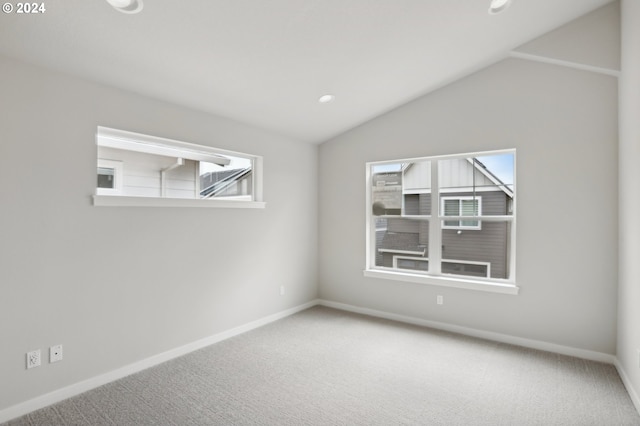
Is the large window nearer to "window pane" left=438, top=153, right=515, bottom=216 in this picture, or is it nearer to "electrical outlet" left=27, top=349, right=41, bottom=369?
"window pane" left=438, top=153, right=515, bottom=216

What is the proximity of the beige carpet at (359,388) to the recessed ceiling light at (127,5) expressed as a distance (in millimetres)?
2560

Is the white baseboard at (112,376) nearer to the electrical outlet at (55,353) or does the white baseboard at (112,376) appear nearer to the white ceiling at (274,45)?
the electrical outlet at (55,353)

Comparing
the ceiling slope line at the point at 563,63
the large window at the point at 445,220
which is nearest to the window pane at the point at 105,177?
the large window at the point at 445,220

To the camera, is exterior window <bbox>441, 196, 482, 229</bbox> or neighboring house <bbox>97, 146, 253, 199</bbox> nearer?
neighboring house <bbox>97, 146, 253, 199</bbox>

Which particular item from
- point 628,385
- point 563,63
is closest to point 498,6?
point 563,63

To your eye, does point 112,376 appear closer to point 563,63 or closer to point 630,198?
point 630,198

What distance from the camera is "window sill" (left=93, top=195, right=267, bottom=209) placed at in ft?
8.98

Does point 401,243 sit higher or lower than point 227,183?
lower

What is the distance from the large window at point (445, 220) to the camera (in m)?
3.74

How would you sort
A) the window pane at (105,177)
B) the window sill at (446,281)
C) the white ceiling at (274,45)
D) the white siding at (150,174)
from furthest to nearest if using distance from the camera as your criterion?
the window sill at (446,281) < the white siding at (150,174) < the window pane at (105,177) < the white ceiling at (274,45)

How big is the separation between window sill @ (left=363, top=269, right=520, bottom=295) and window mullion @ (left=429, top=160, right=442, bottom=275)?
0.16 m

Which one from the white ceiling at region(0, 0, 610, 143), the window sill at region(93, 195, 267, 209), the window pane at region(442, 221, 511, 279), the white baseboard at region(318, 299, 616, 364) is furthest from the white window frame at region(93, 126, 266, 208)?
the window pane at region(442, 221, 511, 279)

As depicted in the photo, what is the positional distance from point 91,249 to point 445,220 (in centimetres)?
357

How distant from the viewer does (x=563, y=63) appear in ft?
10.6
